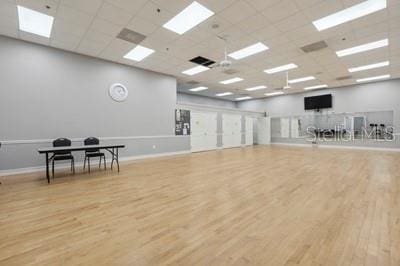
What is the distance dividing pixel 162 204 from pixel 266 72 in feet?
23.2

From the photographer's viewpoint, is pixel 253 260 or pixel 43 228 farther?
pixel 43 228

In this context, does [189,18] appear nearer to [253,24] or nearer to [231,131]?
[253,24]

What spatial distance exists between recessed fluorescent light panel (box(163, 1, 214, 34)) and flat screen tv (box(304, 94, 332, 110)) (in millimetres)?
10141

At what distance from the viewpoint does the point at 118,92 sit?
6.88 meters

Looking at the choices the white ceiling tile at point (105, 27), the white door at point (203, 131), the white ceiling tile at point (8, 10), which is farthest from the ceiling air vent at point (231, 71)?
the white ceiling tile at point (8, 10)

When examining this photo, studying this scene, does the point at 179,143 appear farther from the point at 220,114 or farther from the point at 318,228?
the point at 318,228

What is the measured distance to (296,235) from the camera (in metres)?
2.10

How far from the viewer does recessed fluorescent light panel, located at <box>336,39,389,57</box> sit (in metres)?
5.44

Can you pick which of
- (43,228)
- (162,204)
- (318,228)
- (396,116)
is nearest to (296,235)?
(318,228)

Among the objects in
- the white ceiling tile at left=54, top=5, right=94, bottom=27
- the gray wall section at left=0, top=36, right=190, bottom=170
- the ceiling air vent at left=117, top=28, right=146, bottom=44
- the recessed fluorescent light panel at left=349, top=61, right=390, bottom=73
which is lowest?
the gray wall section at left=0, top=36, right=190, bottom=170

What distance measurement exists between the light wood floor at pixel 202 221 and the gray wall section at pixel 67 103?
154 centimetres

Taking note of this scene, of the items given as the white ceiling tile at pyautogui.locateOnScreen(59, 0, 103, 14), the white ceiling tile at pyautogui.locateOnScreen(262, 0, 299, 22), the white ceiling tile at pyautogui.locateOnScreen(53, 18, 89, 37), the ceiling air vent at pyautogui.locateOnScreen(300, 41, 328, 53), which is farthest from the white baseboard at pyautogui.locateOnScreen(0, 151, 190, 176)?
the ceiling air vent at pyautogui.locateOnScreen(300, 41, 328, 53)

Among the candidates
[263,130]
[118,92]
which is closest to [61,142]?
[118,92]

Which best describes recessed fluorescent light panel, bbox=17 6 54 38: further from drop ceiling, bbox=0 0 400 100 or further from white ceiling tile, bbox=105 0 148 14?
white ceiling tile, bbox=105 0 148 14
